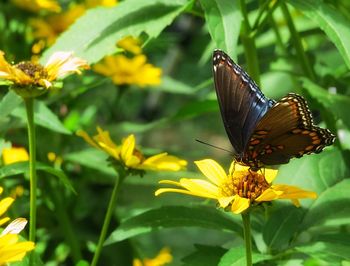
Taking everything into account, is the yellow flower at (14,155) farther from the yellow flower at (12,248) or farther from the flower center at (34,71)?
the yellow flower at (12,248)

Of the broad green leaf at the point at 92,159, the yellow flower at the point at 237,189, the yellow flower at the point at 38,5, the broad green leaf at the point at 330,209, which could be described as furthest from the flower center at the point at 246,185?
the yellow flower at the point at 38,5

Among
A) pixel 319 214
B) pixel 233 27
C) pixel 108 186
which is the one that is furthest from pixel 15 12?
pixel 319 214

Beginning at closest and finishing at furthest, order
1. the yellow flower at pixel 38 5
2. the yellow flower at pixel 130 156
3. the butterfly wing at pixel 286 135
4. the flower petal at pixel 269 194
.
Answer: the flower petal at pixel 269 194, the butterfly wing at pixel 286 135, the yellow flower at pixel 130 156, the yellow flower at pixel 38 5

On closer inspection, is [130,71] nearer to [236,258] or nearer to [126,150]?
[126,150]

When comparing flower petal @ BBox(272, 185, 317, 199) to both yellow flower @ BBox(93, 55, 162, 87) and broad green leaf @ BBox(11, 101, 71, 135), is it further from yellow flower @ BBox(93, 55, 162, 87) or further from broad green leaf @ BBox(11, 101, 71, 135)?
yellow flower @ BBox(93, 55, 162, 87)

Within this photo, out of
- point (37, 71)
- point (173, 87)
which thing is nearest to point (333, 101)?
point (37, 71)

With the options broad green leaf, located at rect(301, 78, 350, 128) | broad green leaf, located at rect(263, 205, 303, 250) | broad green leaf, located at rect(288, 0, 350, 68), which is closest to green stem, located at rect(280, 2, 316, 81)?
broad green leaf, located at rect(301, 78, 350, 128)
